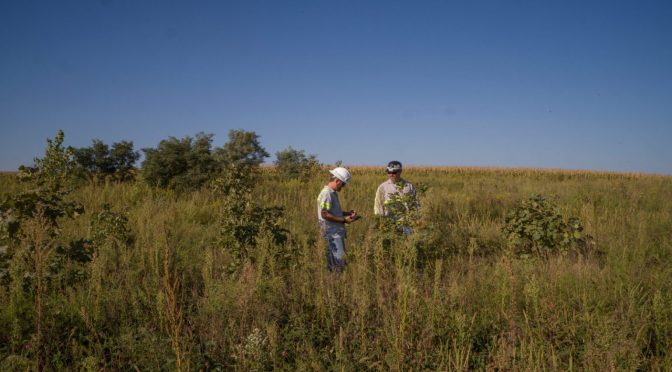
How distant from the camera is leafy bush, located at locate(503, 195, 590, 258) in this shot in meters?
4.94

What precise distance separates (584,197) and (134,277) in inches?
530

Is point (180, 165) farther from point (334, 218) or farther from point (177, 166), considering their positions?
point (334, 218)

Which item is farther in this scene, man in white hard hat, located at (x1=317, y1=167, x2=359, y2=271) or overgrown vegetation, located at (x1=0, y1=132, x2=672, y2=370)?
man in white hard hat, located at (x1=317, y1=167, x2=359, y2=271)

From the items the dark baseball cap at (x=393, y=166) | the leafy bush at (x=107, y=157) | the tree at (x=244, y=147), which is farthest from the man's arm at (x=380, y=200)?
the tree at (x=244, y=147)

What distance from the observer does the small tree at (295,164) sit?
1883 cm

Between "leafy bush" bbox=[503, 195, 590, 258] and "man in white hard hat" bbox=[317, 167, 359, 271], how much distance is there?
2.33m

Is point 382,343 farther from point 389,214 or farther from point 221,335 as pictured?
point 389,214

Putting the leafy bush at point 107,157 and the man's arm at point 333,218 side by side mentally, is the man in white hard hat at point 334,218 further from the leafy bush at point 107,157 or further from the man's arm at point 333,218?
the leafy bush at point 107,157

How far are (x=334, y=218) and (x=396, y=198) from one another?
34.7 inches

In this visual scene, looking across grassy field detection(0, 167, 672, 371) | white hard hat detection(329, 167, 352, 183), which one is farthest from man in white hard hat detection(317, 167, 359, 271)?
grassy field detection(0, 167, 672, 371)

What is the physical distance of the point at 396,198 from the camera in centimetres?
476

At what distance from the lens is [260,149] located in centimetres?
3316

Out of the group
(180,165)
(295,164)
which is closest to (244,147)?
(295,164)

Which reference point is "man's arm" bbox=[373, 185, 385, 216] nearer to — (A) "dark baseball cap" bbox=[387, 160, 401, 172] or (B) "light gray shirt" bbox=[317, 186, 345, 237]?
(A) "dark baseball cap" bbox=[387, 160, 401, 172]
